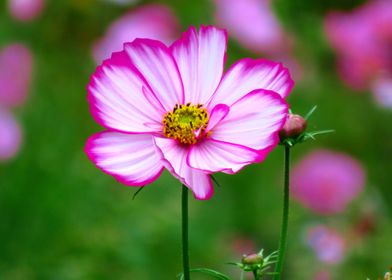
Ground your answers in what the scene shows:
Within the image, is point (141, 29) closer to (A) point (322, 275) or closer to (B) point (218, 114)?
(A) point (322, 275)

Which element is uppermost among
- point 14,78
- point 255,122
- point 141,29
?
point 141,29

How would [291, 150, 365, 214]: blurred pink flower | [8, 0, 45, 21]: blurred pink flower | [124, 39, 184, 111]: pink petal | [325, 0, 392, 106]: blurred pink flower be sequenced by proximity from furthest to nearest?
[8, 0, 45, 21]: blurred pink flower < [325, 0, 392, 106]: blurred pink flower < [291, 150, 365, 214]: blurred pink flower < [124, 39, 184, 111]: pink petal

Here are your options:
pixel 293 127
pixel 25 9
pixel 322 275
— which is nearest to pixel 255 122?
pixel 293 127

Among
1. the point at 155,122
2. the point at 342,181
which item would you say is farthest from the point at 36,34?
the point at 155,122

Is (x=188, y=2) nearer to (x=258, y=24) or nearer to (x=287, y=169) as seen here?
(x=258, y=24)

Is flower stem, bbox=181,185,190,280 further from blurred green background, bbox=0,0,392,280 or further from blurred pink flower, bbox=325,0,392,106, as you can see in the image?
blurred pink flower, bbox=325,0,392,106

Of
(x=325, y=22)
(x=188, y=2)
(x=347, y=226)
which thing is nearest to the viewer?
(x=347, y=226)

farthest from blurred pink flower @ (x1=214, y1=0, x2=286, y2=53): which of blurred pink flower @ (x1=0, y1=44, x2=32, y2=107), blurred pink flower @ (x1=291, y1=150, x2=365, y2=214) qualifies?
blurred pink flower @ (x1=0, y1=44, x2=32, y2=107)
